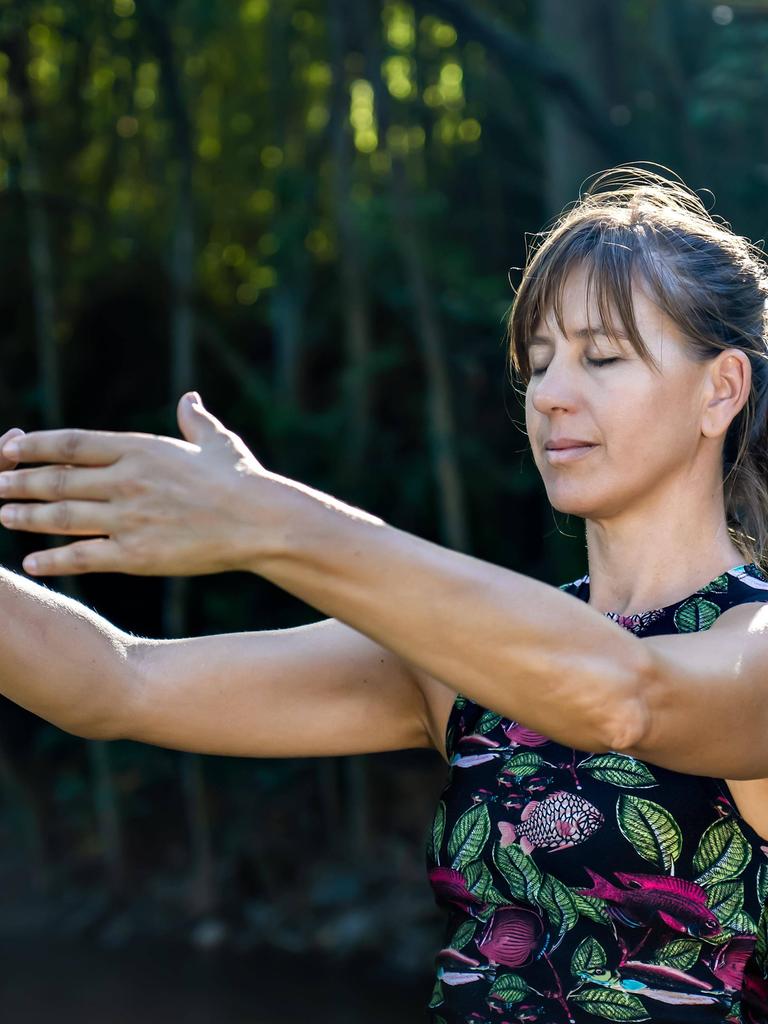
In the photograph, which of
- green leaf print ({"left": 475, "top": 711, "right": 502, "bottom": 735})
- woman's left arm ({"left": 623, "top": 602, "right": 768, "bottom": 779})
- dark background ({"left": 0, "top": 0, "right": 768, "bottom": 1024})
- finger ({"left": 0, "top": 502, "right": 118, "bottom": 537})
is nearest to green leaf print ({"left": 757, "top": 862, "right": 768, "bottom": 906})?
woman's left arm ({"left": 623, "top": 602, "right": 768, "bottom": 779})

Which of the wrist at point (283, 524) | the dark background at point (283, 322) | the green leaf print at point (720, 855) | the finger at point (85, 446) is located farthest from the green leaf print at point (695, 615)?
the dark background at point (283, 322)

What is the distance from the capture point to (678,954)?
1.43 m

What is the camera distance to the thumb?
1130 mm

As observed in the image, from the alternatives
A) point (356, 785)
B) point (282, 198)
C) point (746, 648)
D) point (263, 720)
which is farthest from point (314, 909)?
point (746, 648)

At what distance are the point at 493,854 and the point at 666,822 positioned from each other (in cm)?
20

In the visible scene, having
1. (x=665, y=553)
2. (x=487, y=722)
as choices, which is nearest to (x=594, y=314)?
(x=665, y=553)

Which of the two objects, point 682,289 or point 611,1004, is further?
point 682,289

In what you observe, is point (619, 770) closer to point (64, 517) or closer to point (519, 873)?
point (519, 873)

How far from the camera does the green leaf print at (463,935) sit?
152 centimetres

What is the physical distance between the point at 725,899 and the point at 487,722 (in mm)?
333

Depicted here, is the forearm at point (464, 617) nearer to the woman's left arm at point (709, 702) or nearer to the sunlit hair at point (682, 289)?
the woman's left arm at point (709, 702)

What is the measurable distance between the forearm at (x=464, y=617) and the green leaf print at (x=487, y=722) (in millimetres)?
391

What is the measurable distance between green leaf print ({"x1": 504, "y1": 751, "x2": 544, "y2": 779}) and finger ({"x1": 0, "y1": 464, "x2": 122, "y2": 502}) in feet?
2.18

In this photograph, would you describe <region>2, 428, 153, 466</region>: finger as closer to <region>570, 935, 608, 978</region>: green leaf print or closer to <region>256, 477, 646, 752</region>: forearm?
<region>256, 477, 646, 752</region>: forearm
